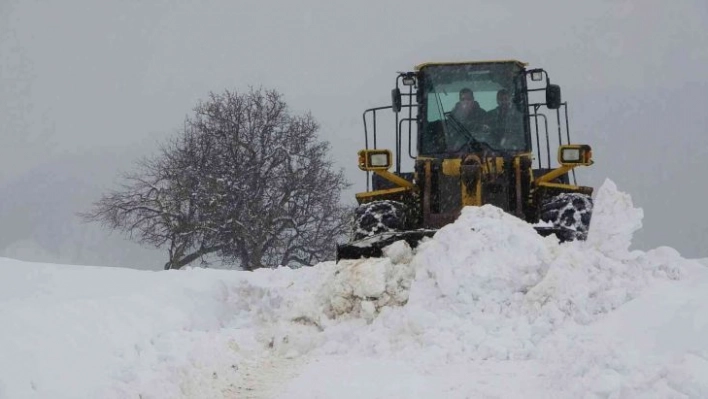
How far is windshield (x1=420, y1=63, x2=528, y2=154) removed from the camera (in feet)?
35.2

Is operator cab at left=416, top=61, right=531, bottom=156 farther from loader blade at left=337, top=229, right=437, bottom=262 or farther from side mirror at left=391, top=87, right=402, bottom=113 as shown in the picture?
loader blade at left=337, top=229, right=437, bottom=262

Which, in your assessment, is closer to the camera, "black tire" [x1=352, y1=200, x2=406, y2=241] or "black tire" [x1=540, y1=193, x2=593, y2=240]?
"black tire" [x1=540, y1=193, x2=593, y2=240]

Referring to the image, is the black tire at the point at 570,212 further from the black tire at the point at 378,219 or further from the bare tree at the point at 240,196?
the bare tree at the point at 240,196

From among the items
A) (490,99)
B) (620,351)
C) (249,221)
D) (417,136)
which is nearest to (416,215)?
(417,136)

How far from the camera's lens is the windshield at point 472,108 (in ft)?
35.2

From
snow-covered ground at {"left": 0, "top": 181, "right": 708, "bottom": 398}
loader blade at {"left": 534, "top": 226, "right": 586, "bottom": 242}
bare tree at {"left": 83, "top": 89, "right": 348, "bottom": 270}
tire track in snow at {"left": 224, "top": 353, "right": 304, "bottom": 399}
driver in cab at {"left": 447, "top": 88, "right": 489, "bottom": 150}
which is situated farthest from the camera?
bare tree at {"left": 83, "top": 89, "right": 348, "bottom": 270}

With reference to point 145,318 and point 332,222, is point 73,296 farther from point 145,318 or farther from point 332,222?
point 332,222

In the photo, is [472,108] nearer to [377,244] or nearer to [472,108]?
[472,108]

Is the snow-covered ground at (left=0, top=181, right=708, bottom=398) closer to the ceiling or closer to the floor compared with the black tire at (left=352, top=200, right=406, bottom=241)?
closer to the floor

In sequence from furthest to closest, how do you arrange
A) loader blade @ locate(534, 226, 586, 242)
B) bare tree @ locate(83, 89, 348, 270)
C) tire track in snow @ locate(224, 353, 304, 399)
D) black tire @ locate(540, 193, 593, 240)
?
bare tree @ locate(83, 89, 348, 270) < black tire @ locate(540, 193, 593, 240) < loader blade @ locate(534, 226, 586, 242) < tire track in snow @ locate(224, 353, 304, 399)

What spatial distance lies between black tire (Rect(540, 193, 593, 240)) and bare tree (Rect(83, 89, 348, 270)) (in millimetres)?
15955

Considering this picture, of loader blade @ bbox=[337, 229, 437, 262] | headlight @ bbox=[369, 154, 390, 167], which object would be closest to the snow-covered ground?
loader blade @ bbox=[337, 229, 437, 262]

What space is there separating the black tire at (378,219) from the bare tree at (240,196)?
1498 cm

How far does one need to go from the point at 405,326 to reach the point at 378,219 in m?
3.01
